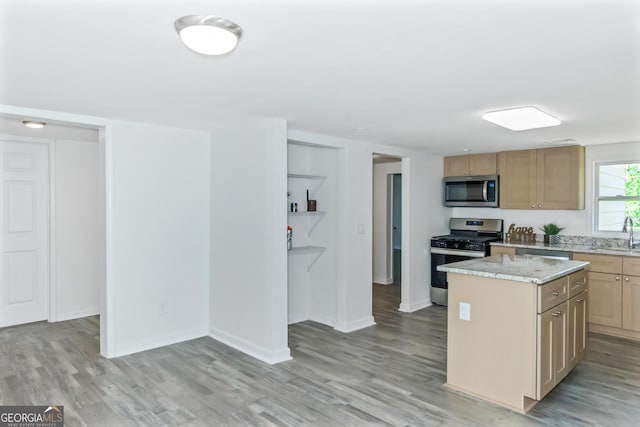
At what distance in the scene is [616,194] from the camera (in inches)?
196

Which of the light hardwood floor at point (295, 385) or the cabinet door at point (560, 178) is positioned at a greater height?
the cabinet door at point (560, 178)

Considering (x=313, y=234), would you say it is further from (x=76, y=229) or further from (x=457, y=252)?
(x=76, y=229)

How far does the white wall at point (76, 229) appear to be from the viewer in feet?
16.4

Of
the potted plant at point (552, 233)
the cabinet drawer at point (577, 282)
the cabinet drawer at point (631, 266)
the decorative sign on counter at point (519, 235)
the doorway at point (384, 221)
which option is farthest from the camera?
the doorway at point (384, 221)

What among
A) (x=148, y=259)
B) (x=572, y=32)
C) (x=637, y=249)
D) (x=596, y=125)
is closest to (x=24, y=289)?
(x=148, y=259)

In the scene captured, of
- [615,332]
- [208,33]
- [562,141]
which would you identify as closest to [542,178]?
[562,141]

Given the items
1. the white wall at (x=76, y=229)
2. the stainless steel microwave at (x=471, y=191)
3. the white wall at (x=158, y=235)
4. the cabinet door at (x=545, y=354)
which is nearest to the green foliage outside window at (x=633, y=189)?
the stainless steel microwave at (x=471, y=191)

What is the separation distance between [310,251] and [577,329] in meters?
2.65

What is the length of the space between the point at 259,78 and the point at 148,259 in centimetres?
238

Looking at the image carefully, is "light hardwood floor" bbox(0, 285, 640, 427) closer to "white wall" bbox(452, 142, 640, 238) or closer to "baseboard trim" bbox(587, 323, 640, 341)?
"baseboard trim" bbox(587, 323, 640, 341)

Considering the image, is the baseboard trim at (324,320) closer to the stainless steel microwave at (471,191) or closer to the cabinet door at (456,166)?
the stainless steel microwave at (471,191)

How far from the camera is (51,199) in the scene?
496cm

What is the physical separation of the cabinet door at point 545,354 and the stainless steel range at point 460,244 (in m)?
2.51

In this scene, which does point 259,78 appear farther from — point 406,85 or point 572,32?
point 572,32
